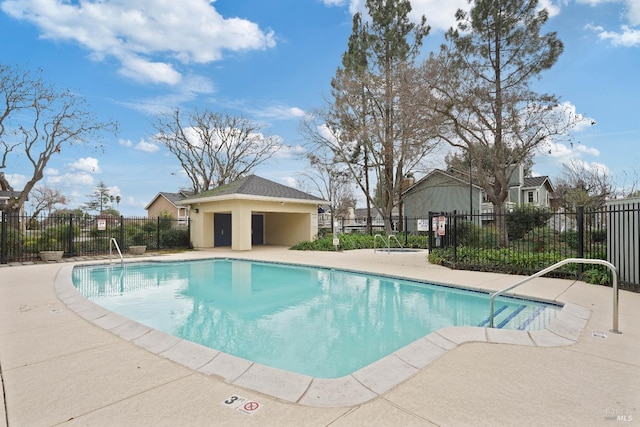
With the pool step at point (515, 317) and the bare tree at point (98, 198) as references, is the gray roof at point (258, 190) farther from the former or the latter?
the bare tree at point (98, 198)

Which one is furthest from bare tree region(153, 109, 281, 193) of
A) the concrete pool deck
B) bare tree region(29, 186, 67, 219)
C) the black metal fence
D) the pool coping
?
the concrete pool deck

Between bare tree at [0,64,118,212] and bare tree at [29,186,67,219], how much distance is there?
19857 mm

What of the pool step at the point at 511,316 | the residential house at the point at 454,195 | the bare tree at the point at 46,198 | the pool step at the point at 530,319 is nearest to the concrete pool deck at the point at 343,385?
the pool step at the point at 530,319

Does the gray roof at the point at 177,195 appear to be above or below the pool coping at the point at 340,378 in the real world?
above

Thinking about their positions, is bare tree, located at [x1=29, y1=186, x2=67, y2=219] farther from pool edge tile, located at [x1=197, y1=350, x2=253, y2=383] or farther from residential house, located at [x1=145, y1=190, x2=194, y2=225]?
pool edge tile, located at [x1=197, y1=350, x2=253, y2=383]

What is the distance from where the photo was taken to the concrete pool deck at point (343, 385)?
237cm

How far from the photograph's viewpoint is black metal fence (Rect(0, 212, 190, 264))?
490 inches

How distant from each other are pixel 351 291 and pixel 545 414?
5.82 meters

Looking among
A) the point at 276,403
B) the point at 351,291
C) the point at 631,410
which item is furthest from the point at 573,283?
the point at 276,403

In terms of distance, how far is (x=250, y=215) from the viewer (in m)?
16.5

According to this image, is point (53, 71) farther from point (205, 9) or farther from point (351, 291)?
point (351, 291)

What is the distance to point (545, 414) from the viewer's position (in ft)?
7.87

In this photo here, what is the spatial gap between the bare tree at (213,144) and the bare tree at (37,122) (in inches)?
323

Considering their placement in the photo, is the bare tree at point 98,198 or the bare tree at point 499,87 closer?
the bare tree at point 499,87
